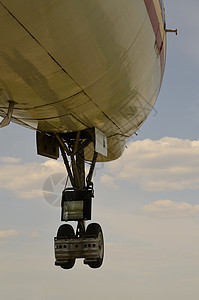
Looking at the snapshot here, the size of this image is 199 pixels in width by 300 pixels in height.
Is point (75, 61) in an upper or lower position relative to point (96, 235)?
upper

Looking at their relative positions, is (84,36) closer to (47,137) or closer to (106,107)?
(106,107)

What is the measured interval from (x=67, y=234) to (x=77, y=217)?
2.20 ft

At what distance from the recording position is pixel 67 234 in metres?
11.8

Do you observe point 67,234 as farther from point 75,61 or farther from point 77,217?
point 75,61

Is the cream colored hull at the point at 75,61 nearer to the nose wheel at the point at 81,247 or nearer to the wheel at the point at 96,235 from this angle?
the wheel at the point at 96,235

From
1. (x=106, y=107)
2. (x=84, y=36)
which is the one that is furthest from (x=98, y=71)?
(x=106, y=107)

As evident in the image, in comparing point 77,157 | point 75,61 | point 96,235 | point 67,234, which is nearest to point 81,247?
point 96,235

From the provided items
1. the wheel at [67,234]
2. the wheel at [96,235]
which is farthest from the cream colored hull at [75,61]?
the wheel at [67,234]

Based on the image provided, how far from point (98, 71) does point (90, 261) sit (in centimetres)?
541

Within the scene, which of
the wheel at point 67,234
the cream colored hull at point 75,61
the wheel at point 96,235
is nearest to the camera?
the cream colored hull at point 75,61

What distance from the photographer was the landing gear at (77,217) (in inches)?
440

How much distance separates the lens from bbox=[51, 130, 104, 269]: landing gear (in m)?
11.2

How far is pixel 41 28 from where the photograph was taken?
634cm

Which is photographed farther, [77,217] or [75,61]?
[77,217]
